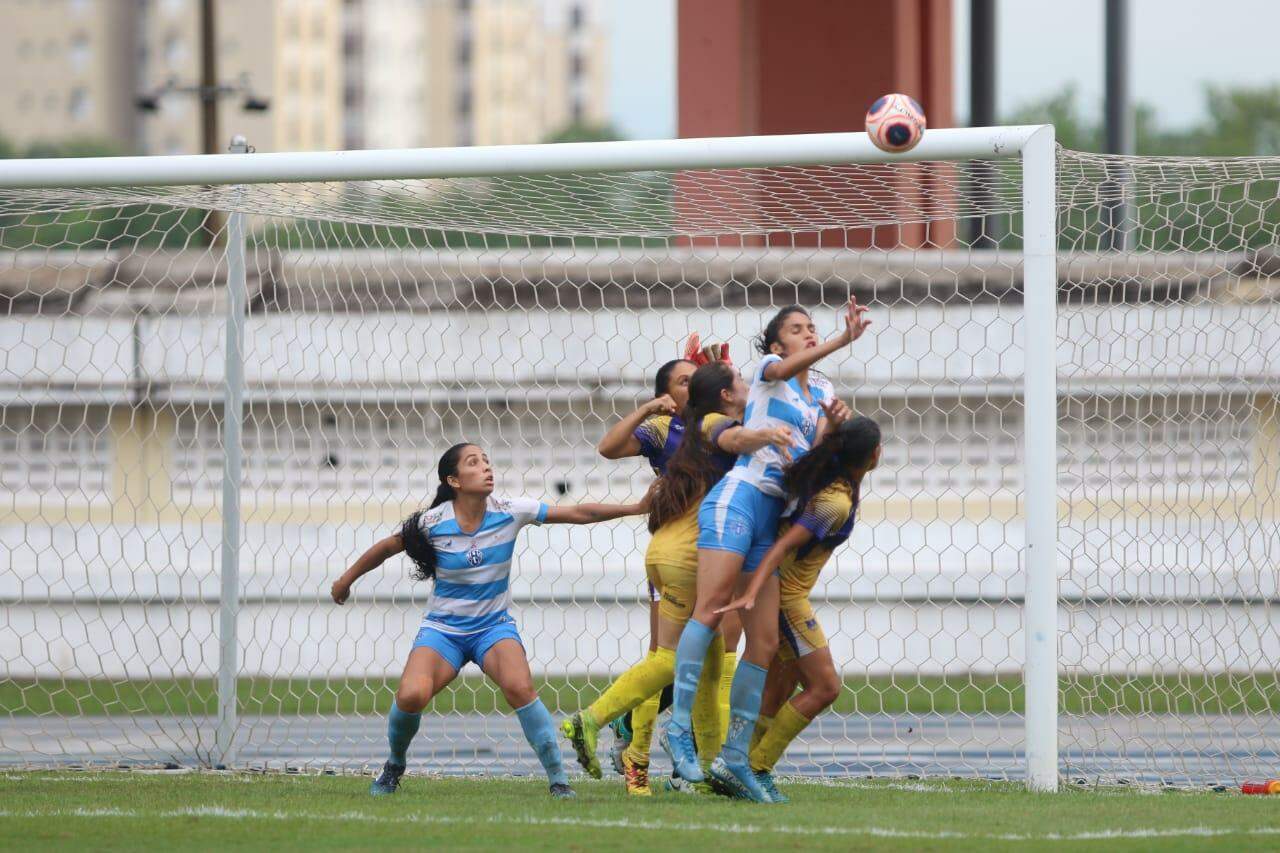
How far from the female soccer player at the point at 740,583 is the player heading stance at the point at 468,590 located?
0.52 m

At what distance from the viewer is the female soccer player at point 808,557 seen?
20.0ft

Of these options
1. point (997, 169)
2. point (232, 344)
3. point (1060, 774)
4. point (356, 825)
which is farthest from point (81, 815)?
point (997, 169)

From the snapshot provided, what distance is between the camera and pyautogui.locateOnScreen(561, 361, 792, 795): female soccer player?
6375 mm

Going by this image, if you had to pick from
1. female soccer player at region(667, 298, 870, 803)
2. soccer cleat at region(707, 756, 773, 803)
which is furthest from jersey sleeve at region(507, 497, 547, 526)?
soccer cleat at region(707, 756, 773, 803)

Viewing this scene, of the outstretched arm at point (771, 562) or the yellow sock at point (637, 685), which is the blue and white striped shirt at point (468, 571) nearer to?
Result: the yellow sock at point (637, 685)

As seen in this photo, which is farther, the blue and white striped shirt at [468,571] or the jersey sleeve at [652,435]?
the jersey sleeve at [652,435]

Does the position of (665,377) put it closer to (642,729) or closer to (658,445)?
(658,445)

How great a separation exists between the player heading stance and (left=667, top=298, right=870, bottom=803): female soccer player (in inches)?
20.5

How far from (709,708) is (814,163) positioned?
2319 mm

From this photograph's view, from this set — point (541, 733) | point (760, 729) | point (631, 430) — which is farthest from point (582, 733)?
point (631, 430)

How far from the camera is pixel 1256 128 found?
205 feet

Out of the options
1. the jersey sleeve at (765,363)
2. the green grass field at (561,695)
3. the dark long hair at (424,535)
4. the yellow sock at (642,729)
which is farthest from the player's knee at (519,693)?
the green grass field at (561,695)

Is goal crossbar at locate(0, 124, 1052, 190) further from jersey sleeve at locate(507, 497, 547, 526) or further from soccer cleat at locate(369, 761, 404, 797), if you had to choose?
soccer cleat at locate(369, 761, 404, 797)

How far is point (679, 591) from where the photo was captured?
6.42m
